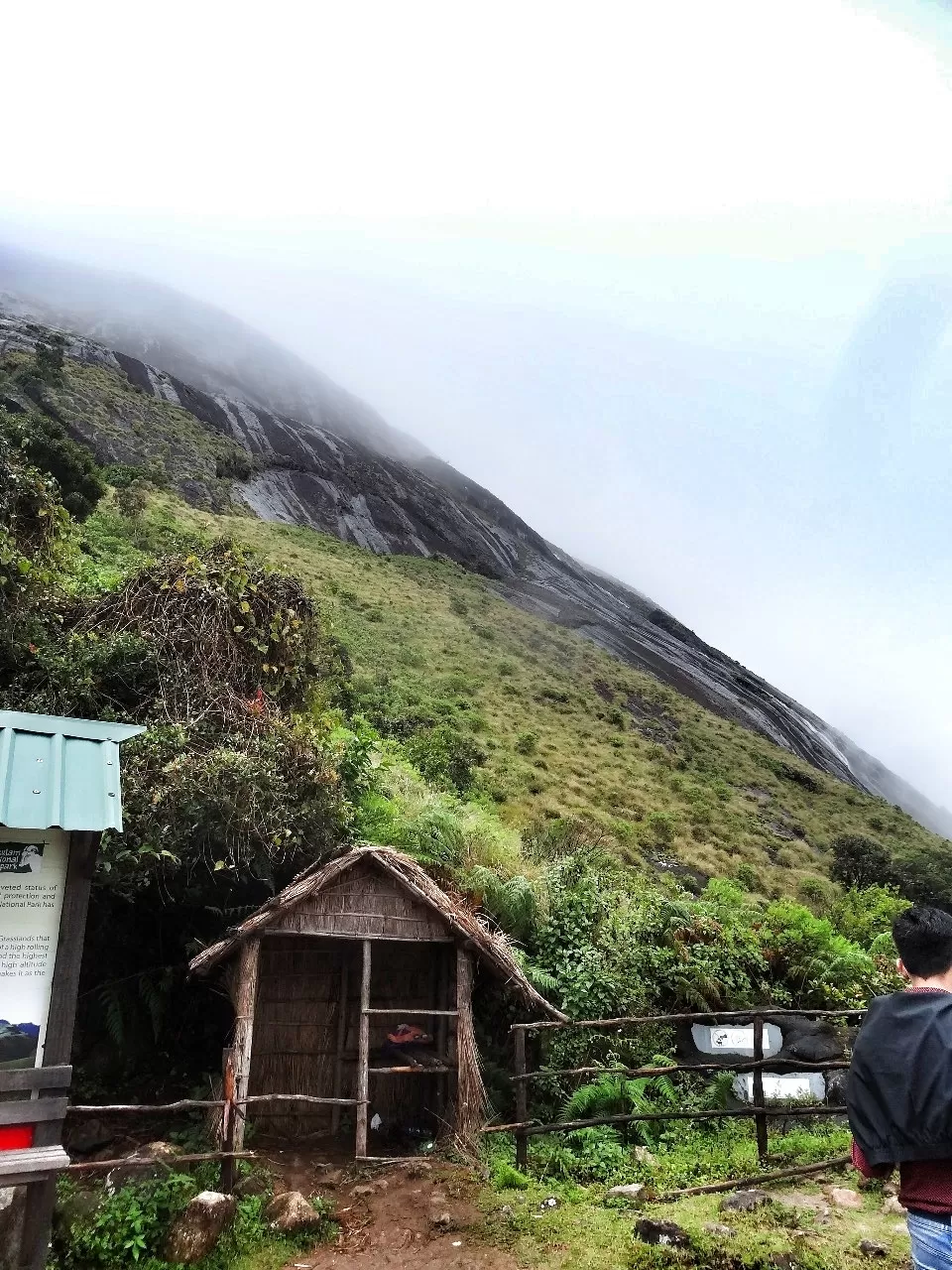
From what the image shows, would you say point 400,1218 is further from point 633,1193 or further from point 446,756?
point 446,756

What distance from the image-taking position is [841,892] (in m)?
25.8

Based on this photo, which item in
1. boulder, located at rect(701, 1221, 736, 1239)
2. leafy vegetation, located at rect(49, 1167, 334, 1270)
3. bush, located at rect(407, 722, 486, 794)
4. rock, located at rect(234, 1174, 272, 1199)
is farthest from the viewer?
bush, located at rect(407, 722, 486, 794)

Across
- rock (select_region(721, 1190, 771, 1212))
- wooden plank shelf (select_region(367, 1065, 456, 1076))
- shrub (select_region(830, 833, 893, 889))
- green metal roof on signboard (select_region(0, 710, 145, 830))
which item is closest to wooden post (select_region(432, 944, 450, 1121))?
wooden plank shelf (select_region(367, 1065, 456, 1076))

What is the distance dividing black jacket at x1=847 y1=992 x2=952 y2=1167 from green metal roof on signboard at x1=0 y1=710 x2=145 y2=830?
393 centimetres

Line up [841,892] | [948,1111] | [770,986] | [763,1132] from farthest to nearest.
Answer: [841,892], [770,986], [763,1132], [948,1111]

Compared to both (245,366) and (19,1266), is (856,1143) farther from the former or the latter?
(245,366)

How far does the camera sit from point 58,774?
4.95 metres

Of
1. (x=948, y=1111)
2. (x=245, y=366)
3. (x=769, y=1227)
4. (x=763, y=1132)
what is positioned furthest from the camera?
(x=245, y=366)

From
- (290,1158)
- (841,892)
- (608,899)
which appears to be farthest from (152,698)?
(841,892)

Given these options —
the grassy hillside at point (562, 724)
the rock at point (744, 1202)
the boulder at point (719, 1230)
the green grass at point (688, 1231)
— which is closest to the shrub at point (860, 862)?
the grassy hillside at point (562, 724)

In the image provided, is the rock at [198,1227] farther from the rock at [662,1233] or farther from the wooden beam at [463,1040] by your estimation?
the rock at [662,1233]

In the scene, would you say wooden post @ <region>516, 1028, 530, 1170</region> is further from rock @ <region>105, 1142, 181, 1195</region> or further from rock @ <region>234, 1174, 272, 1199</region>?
rock @ <region>105, 1142, 181, 1195</region>

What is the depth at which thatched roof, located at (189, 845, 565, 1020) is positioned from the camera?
8.40m

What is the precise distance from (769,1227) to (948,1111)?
460 centimetres
